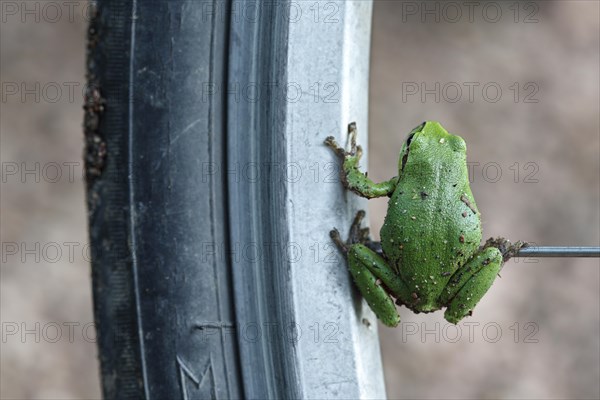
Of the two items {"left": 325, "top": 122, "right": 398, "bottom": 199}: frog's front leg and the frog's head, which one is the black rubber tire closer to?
{"left": 325, "top": 122, "right": 398, "bottom": 199}: frog's front leg

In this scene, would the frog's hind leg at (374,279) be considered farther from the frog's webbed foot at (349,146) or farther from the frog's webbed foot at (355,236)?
the frog's webbed foot at (349,146)

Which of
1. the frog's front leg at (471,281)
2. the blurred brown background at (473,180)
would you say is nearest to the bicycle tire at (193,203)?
the frog's front leg at (471,281)

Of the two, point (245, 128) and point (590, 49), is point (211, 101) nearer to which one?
point (245, 128)

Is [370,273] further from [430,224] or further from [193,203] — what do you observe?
[193,203]

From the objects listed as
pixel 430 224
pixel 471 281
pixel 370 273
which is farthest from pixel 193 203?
pixel 471 281

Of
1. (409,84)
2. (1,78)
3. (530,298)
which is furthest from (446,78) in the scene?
(1,78)

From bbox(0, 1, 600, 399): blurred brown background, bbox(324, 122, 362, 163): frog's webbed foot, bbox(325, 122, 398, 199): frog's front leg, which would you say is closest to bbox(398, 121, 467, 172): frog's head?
bbox(325, 122, 398, 199): frog's front leg
